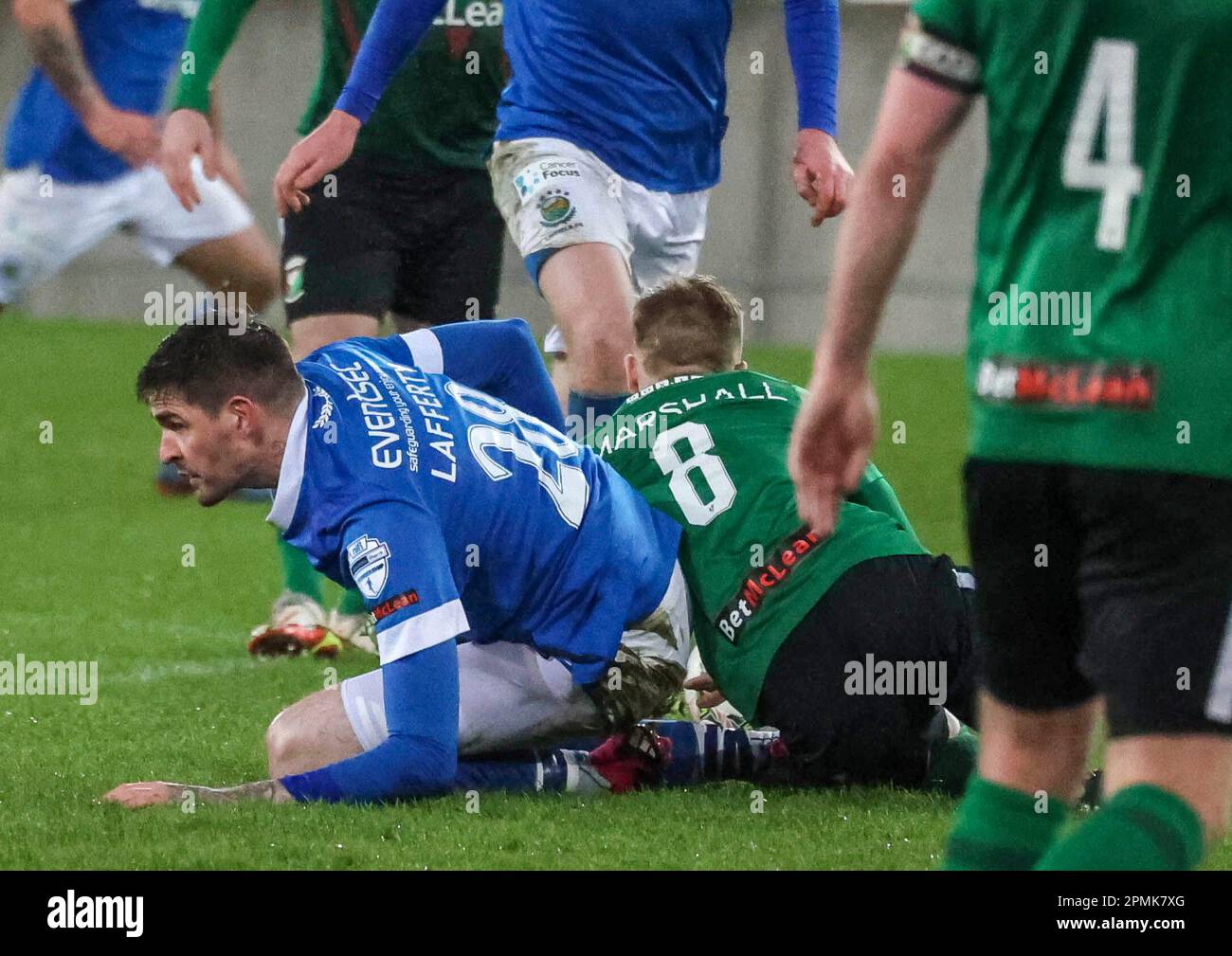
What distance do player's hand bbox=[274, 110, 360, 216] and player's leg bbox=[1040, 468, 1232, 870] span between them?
9.87 ft

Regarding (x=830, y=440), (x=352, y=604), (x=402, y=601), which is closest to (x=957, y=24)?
(x=830, y=440)

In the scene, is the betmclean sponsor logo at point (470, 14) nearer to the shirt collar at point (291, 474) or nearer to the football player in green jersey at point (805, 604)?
the football player in green jersey at point (805, 604)

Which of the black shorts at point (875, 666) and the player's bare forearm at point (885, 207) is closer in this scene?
the player's bare forearm at point (885, 207)

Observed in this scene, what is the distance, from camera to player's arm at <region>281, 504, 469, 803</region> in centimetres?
339

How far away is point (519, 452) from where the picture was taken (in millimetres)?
3889

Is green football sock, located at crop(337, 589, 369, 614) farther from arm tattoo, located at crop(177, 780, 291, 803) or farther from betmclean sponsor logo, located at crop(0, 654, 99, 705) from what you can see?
arm tattoo, located at crop(177, 780, 291, 803)

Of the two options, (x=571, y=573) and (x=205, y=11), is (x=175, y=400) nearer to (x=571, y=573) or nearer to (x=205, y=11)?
(x=571, y=573)

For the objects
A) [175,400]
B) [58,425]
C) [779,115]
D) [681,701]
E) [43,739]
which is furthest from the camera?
[779,115]

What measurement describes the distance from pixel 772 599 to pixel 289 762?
0.93 meters

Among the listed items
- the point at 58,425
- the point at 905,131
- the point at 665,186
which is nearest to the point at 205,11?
the point at 665,186

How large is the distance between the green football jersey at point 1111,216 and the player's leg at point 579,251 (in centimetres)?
268

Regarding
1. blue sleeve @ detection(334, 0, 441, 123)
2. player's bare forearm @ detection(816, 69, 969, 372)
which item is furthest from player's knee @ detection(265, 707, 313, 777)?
player's bare forearm @ detection(816, 69, 969, 372)

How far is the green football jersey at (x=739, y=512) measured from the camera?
12.6 ft

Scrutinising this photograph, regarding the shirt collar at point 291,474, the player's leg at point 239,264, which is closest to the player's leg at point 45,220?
the player's leg at point 239,264
